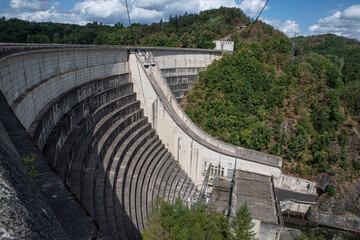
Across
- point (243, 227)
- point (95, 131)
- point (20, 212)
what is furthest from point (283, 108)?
point (20, 212)

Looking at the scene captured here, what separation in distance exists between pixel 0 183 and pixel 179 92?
24.9 metres

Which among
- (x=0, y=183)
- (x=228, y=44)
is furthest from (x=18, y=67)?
(x=228, y=44)

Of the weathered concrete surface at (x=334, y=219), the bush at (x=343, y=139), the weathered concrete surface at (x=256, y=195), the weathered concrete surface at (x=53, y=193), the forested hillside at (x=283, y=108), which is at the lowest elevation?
the weathered concrete surface at (x=334, y=219)

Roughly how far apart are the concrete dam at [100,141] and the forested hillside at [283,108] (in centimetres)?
322

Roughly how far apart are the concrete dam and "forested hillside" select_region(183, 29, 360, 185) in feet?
10.6

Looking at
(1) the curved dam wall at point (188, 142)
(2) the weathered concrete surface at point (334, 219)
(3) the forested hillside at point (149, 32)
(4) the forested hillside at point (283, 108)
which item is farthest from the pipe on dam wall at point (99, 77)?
(3) the forested hillside at point (149, 32)

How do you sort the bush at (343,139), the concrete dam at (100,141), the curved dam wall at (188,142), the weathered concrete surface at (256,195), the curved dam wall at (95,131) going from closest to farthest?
the concrete dam at (100,141) < the curved dam wall at (95,131) < the weathered concrete surface at (256,195) < the curved dam wall at (188,142) < the bush at (343,139)

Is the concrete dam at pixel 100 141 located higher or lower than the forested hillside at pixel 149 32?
lower

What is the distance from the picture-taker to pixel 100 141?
43.7 feet

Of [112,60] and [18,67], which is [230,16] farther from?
[18,67]

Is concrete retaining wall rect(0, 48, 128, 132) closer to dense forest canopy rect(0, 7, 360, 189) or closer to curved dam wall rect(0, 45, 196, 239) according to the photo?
curved dam wall rect(0, 45, 196, 239)

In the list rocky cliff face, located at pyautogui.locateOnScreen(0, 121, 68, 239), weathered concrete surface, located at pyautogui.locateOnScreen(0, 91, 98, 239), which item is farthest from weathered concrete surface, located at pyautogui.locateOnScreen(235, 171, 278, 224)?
rocky cliff face, located at pyautogui.locateOnScreen(0, 121, 68, 239)

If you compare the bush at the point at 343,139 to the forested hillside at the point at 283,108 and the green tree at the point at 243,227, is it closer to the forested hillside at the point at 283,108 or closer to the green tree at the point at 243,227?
the forested hillside at the point at 283,108

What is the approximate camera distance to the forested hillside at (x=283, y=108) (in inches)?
855
